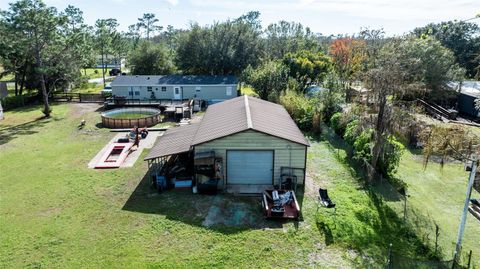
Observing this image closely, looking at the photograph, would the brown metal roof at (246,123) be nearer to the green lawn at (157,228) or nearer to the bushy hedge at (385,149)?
the green lawn at (157,228)

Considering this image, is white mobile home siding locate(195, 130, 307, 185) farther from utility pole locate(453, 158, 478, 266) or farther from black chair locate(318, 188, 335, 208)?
utility pole locate(453, 158, 478, 266)

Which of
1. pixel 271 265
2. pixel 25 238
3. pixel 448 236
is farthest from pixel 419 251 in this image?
pixel 25 238

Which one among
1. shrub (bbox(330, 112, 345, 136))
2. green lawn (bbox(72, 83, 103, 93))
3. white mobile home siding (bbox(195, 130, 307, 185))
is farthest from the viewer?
green lawn (bbox(72, 83, 103, 93))

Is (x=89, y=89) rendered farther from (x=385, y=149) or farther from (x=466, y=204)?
(x=466, y=204)

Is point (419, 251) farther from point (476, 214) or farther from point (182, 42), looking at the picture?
point (182, 42)

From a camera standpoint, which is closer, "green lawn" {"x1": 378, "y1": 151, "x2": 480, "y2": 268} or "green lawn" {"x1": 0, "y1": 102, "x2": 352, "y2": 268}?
"green lawn" {"x1": 0, "y1": 102, "x2": 352, "y2": 268}

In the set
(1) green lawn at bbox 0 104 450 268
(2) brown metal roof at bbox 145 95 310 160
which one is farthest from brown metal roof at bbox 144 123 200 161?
(1) green lawn at bbox 0 104 450 268

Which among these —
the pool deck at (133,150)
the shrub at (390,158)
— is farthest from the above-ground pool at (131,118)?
the shrub at (390,158)
